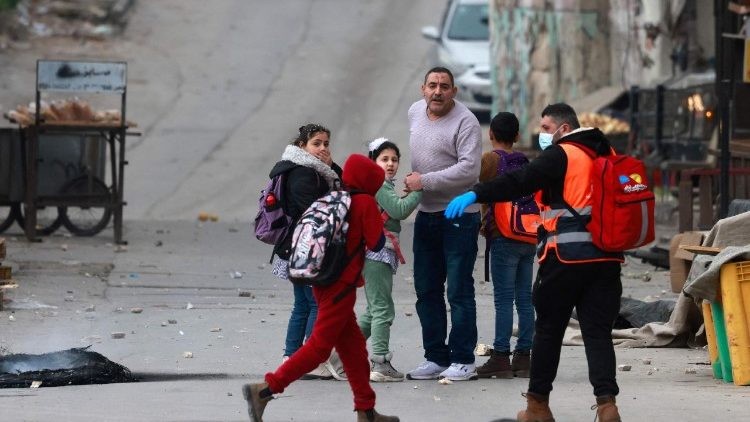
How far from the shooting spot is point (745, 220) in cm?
977

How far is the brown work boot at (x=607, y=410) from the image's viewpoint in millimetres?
7643

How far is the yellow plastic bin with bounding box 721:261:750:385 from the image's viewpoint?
8836mm

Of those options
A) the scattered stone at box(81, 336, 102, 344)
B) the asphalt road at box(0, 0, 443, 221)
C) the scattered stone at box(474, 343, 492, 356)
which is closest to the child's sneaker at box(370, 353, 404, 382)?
the scattered stone at box(474, 343, 492, 356)

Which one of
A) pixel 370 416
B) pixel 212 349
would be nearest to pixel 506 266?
pixel 370 416

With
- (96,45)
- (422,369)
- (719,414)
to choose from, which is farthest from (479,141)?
(96,45)

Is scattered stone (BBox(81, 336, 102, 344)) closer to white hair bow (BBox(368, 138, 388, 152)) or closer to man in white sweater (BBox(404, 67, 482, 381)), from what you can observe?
man in white sweater (BBox(404, 67, 482, 381))

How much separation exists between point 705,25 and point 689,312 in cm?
1457

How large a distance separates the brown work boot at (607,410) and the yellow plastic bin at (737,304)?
1.41 metres

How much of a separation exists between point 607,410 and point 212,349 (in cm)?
357

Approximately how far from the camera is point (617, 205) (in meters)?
7.70

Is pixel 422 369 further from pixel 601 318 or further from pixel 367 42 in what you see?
pixel 367 42

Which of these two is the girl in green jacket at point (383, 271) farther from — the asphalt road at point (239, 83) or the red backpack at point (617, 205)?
the asphalt road at point (239, 83)

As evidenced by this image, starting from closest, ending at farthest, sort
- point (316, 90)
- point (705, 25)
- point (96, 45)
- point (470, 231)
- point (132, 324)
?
point (470, 231) < point (132, 324) < point (705, 25) < point (316, 90) < point (96, 45)

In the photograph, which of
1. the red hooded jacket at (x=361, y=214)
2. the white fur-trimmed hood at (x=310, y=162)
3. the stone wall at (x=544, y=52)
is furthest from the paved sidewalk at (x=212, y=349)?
the stone wall at (x=544, y=52)
